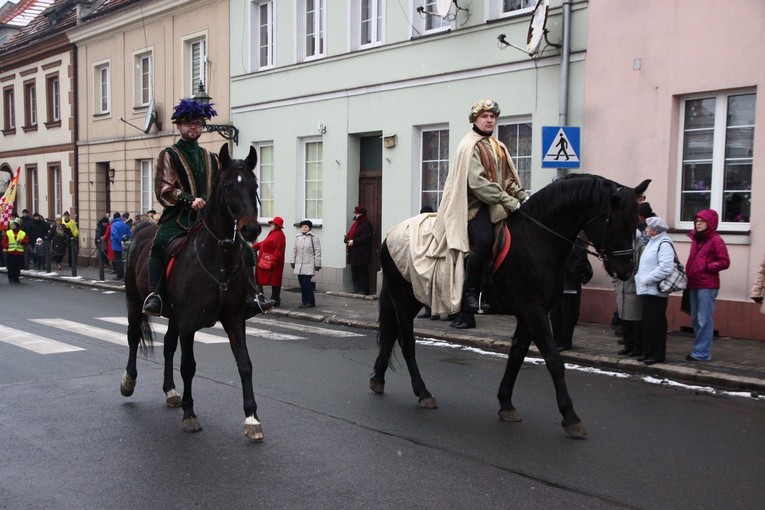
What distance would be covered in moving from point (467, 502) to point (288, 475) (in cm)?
127

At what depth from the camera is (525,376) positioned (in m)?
9.09

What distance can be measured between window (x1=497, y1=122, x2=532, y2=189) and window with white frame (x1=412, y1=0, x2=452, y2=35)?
9.53 ft

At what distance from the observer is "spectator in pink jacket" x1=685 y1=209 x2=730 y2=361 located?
9.59 metres

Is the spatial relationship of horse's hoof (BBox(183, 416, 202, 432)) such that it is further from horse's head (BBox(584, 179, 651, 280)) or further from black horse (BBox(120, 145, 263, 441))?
horse's head (BBox(584, 179, 651, 280))

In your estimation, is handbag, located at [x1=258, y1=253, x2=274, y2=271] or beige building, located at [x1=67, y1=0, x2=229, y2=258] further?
beige building, located at [x1=67, y1=0, x2=229, y2=258]

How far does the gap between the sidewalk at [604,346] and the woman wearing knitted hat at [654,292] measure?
21cm

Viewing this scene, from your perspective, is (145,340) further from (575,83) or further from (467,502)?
(575,83)

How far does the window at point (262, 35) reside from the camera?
825 inches

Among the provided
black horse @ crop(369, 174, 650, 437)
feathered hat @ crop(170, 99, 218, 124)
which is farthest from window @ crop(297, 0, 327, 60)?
black horse @ crop(369, 174, 650, 437)

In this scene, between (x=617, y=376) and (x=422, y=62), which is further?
(x=422, y=62)

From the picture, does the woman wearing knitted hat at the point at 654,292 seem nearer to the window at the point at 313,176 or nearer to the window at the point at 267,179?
the window at the point at 313,176

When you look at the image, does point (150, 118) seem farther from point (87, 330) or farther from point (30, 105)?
point (87, 330)

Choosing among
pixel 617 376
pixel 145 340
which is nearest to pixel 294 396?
pixel 145 340

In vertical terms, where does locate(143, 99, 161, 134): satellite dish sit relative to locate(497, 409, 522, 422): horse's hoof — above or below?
above
